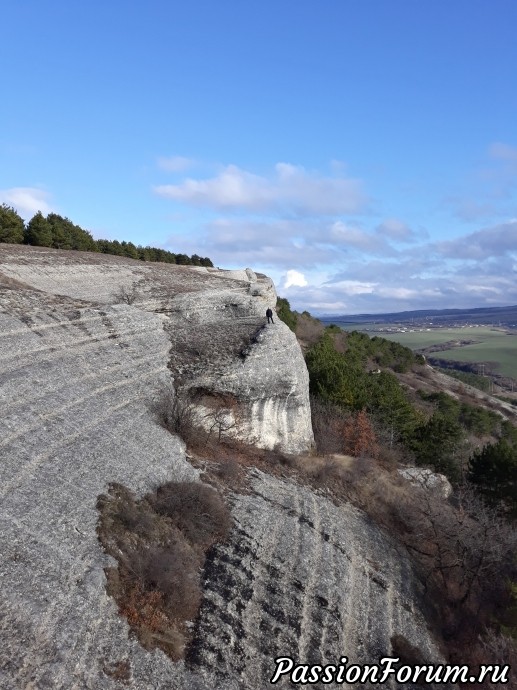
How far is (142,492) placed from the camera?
16.0 meters

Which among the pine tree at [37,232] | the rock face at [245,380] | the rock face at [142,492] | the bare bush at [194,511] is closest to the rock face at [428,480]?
the rock face at [245,380]

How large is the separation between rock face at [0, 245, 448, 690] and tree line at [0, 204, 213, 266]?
720 inches

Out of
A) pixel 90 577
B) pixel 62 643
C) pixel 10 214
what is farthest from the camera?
pixel 10 214

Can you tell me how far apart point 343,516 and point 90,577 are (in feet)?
40.4

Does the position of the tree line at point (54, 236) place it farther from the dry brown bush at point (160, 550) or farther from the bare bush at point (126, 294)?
the dry brown bush at point (160, 550)

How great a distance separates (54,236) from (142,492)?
42.2m

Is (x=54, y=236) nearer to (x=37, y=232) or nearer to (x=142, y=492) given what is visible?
(x=37, y=232)

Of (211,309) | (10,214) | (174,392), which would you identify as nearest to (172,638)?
(174,392)

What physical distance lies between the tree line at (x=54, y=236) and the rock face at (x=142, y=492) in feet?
60.0

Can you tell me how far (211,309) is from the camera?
34125 mm

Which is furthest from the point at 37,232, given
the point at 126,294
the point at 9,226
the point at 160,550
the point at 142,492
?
the point at 160,550

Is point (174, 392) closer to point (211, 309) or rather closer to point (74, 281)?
point (211, 309)

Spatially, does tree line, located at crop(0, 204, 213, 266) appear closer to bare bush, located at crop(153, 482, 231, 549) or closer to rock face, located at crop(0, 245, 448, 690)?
rock face, located at crop(0, 245, 448, 690)

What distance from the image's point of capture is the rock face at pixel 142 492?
1064 centimetres
